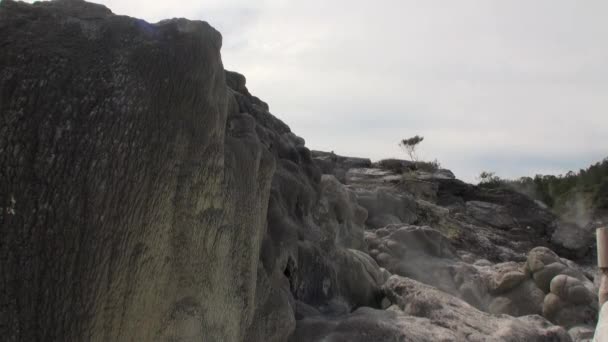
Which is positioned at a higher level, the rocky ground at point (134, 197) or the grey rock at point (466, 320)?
the rocky ground at point (134, 197)

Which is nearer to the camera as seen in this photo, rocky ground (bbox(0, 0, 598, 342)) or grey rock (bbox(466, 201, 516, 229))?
rocky ground (bbox(0, 0, 598, 342))

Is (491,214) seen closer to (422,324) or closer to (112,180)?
(422,324)

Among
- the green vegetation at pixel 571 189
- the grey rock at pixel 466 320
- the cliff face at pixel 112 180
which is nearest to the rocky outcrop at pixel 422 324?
the grey rock at pixel 466 320

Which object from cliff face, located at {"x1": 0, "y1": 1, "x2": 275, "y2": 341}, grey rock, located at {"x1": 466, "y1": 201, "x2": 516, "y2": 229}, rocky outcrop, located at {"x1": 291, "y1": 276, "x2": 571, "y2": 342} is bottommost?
rocky outcrop, located at {"x1": 291, "y1": 276, "x2": 571, "y2": 342}

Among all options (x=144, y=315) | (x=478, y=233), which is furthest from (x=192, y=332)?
(x=478, y=233)

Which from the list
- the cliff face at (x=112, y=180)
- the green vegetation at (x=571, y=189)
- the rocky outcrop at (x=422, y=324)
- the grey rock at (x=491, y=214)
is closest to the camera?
the cliff face at (x=112, y=180)

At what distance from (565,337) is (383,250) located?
5216 millimetres

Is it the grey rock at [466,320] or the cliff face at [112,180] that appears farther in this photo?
the grey rock at [466,320]

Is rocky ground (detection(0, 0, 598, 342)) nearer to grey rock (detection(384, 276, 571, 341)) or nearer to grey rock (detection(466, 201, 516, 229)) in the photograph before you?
grey rock (detection(384, 276, 571, 341))

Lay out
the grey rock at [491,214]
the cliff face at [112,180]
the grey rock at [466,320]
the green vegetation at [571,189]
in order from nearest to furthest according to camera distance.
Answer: the cliff face at [112,180]
the grey rock at [466,320]
the grey rock at [491,214]
the green vegetation at [571,189]

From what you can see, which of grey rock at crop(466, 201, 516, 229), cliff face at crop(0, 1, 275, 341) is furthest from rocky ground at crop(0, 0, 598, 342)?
grey rock at crop(466, 201, 516, 229)

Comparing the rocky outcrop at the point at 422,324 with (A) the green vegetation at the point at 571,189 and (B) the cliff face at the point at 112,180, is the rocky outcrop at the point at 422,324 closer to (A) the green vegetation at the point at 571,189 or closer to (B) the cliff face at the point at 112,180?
(B) the cliff face at the point at 112,180

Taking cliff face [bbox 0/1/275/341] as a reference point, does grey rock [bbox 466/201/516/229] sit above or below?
below

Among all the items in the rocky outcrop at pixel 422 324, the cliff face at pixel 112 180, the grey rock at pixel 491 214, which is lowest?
the rocky outcrop at pixel 422 324
